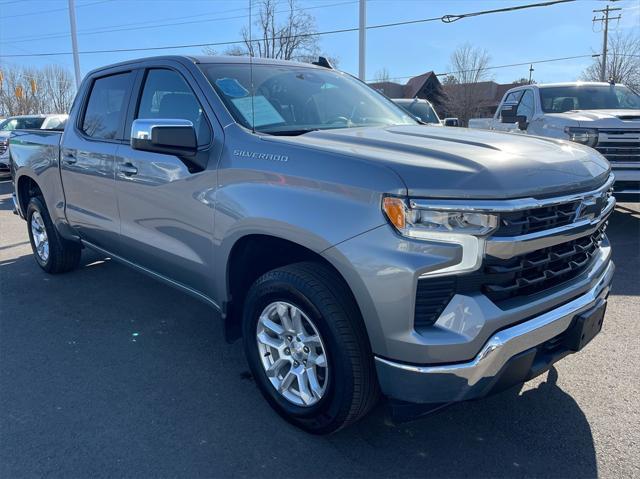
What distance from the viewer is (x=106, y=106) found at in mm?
4352

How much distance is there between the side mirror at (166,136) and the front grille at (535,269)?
1758 mm

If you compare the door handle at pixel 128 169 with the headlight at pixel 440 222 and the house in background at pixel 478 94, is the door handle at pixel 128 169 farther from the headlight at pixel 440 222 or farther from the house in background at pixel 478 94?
the house in background at pixel 478 94

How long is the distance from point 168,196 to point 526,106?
7058 mm

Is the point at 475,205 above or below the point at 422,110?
below

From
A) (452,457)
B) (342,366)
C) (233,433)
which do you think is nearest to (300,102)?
(342,366)

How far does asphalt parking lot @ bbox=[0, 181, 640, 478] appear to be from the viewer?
2.54 metres

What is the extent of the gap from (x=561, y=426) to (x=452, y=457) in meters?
0.67

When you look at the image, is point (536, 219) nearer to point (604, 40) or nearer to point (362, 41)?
point (362, 41)

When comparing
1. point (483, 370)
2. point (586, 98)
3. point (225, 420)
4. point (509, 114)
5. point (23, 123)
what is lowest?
point (225, 420)

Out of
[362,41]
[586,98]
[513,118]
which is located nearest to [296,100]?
[513,118]

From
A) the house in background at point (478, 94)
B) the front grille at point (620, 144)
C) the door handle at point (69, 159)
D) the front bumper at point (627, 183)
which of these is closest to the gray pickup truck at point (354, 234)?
the door handle at point (69, 159)

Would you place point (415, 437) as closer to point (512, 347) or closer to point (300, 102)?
point (512, 347)

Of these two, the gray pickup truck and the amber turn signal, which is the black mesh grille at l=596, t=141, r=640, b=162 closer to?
the gray pickup truck

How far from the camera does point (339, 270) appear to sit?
234 cm
